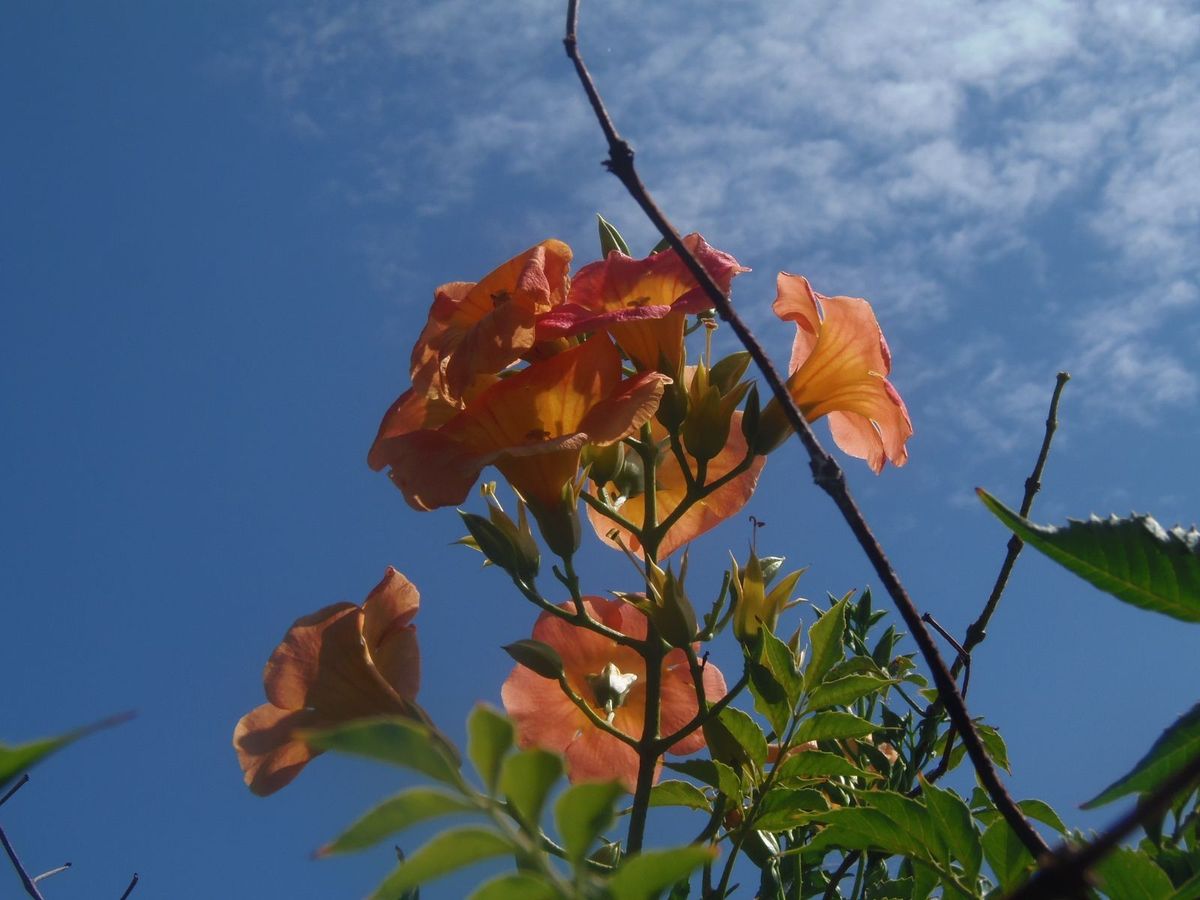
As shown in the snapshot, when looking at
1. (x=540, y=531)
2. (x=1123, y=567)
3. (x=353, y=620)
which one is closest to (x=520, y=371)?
(x=540, y=531)

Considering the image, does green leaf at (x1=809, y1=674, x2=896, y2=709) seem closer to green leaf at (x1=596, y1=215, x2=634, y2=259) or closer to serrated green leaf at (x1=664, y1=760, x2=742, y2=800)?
serrated green leaf at (x1=664, y1=760, x2=742, y2=800)

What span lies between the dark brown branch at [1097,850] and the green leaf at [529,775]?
267mm

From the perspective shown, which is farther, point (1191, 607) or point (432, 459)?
point (432, 459)

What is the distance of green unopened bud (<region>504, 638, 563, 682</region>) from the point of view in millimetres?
2039

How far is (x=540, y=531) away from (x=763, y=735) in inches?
24.0

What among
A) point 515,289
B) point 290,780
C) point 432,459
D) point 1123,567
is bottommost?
point 1123,567

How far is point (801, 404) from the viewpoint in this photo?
2.46 metres

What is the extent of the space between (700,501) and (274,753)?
111 centimetres

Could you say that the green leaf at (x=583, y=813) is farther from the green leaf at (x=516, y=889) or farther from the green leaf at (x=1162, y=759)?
the green leaf at (x=1162, y=759)

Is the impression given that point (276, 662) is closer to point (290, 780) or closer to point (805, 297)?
point (290, 780)

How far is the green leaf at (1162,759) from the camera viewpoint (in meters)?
0.85

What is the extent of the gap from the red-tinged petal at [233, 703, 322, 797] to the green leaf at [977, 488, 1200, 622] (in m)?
1.50

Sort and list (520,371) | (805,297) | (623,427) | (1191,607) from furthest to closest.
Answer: (805,297), (520,371), (623,427), (1191,607)

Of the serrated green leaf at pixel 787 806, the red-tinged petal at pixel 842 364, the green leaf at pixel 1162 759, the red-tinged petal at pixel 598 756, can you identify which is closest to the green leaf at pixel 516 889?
the green leaf at pixel 1162 759
